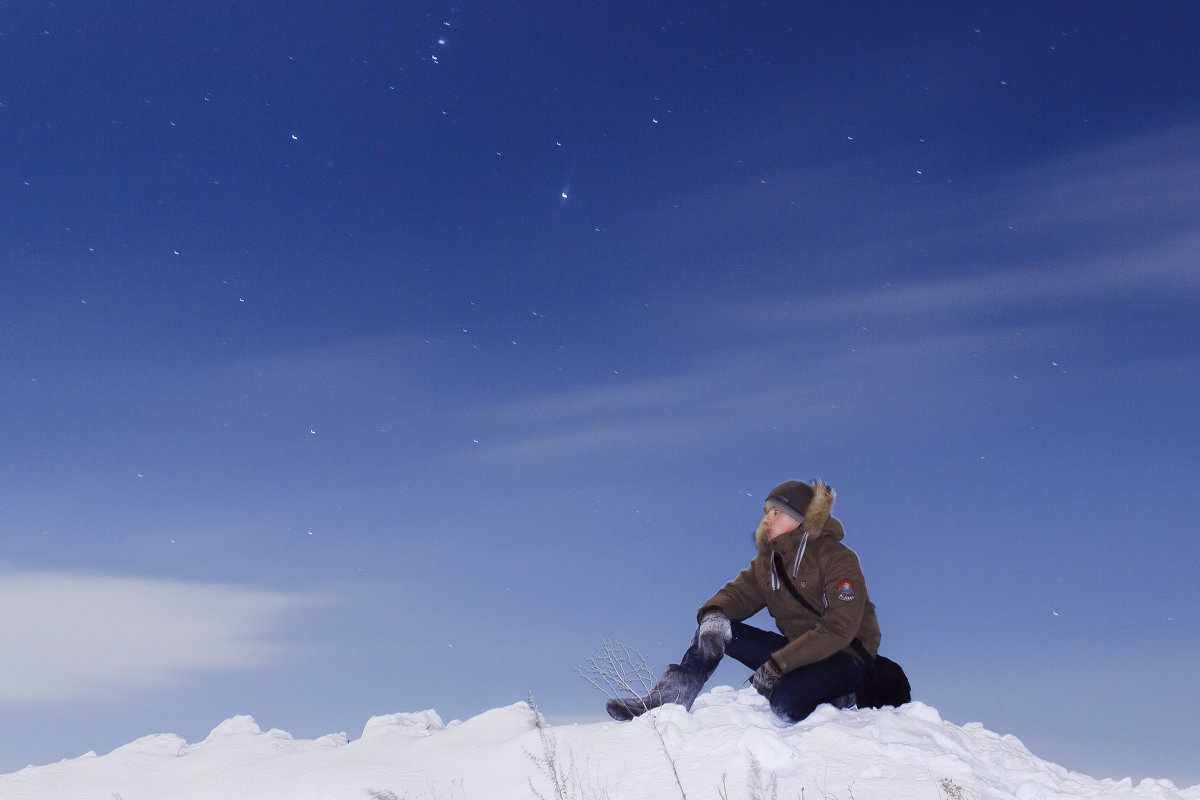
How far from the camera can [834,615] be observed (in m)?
6.38

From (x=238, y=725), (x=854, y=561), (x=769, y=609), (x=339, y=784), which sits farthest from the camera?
(x=238, y=725)

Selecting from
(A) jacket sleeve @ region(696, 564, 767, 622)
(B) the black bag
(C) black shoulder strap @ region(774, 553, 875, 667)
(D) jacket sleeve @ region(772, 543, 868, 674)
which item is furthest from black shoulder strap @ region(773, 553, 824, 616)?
(B) the black bag

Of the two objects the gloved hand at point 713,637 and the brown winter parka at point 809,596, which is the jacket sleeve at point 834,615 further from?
the gloved hand at point 713,637

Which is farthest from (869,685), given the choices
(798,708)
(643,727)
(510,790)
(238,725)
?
(238,725)

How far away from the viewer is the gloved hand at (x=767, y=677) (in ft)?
20.9

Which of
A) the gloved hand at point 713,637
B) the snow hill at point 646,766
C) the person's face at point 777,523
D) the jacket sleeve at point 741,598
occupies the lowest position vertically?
the snow hill at point 646,766

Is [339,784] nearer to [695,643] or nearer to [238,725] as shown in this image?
[695,643]

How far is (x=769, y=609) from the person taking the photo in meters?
7.05

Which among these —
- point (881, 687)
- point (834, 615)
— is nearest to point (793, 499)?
point (834, 615)

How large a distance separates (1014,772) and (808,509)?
6.78 feet

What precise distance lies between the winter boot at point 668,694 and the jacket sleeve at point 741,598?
0.49m

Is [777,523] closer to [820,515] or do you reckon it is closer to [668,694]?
[820,515]

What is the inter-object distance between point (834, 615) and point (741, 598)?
87cm

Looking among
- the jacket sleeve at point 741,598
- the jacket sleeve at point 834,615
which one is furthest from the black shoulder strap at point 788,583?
the jacket sleeve at point 741,598
